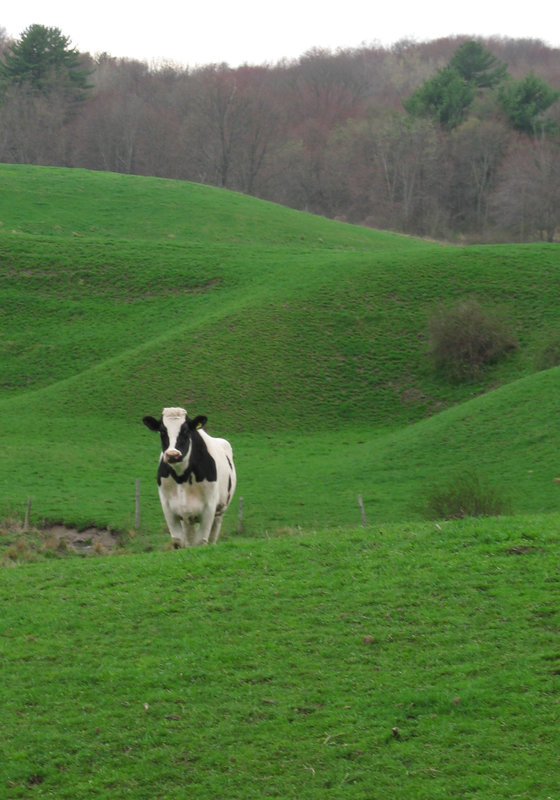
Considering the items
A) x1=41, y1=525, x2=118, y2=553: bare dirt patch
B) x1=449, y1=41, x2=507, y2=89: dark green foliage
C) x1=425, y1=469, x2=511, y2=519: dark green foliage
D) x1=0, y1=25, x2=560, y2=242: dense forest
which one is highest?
x1=449, y1=41, x2=507, y2=89: dark green foliage

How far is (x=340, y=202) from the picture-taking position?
112 m

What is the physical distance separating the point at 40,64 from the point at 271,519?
101365mm

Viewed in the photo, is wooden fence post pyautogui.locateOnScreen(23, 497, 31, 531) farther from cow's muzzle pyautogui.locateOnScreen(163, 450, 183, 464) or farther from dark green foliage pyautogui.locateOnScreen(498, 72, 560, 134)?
dark green foliage pyautogui.locateOnScreen(498, 72, 560, 134)

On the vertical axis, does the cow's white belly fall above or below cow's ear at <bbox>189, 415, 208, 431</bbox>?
below

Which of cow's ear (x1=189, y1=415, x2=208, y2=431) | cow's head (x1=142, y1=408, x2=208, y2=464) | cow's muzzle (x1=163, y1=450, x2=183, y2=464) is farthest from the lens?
cow's ear (x1=189, y1=415, x2=208, y2=431)

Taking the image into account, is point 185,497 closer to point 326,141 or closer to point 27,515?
point 27,515

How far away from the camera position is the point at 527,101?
108 meters

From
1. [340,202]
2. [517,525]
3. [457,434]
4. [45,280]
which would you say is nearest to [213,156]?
[340,202]

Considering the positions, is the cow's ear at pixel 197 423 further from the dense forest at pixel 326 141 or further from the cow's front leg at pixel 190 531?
the dense forest at pixel 326 141

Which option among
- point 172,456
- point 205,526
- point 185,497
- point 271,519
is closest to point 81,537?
point 271,519

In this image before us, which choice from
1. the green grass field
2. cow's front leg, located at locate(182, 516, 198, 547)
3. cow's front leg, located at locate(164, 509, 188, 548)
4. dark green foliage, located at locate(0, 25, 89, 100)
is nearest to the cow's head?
cow's front leg, located at locate(164, 509, 188, 548)

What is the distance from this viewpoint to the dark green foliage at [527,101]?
10581 cm

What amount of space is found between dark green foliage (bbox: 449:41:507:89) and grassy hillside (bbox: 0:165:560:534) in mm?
55960

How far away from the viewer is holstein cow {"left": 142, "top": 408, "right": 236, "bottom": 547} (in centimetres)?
1598
